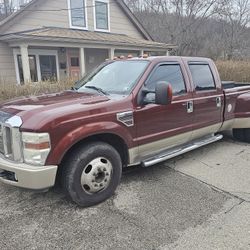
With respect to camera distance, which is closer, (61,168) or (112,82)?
(61,168)

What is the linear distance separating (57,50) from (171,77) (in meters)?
12.3

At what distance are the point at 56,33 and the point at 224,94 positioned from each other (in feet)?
33.8

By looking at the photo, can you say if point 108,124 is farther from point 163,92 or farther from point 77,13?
point 77,13

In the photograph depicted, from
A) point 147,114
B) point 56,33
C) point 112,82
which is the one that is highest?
point 56,33

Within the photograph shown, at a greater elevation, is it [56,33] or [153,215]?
[56,33]

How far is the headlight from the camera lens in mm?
3008

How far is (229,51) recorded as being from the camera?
1266 inches

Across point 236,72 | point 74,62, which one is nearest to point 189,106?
point 236,72

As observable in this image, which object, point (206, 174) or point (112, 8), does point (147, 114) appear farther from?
point (112, 8)

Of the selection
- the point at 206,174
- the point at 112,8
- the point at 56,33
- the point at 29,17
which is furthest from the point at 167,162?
the point at 112,8

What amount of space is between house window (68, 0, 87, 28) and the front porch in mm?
760

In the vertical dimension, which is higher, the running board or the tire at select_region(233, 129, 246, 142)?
the running board

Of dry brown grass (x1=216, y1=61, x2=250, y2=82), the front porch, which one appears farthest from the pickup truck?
dry brown grass (x1=216, y1=61, x2=250, y2=82)

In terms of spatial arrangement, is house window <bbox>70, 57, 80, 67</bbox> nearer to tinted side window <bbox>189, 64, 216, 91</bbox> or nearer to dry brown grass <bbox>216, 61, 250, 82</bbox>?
dry brown grass <bbox>216, 61, 250, 82</bbox>
